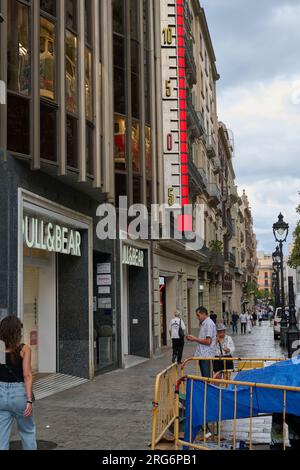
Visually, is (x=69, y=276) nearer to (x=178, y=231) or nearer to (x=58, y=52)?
(x=58, y=52)

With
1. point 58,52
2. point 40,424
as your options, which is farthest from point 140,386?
point 58,52

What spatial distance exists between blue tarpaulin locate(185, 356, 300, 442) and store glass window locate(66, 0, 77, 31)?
988 cm

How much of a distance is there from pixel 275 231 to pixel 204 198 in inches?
835

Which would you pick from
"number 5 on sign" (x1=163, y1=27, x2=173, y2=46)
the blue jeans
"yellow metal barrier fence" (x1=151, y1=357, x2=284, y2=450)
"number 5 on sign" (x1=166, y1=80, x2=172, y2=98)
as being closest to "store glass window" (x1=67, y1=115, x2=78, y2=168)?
"yellow metal barrier fence" (x1=151, y1=357, x2=284, y2=450)

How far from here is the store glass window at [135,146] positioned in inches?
776

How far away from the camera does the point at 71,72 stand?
46.0 feet

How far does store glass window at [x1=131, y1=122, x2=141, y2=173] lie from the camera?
19703 mm

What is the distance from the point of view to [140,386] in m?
14.5

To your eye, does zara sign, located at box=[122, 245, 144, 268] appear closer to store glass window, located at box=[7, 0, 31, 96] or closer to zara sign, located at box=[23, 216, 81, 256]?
zara sign, located at box=[23, 216, 81, 256]

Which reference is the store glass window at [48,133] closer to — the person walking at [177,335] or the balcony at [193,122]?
the person walking at [177,335]

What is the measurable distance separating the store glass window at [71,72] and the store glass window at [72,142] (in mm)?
249

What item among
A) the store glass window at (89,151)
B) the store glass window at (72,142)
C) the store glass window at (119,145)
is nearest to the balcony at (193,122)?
the store glass window at (119,145)

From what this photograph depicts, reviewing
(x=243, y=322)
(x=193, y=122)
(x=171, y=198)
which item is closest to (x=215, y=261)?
(x=243, y=322)

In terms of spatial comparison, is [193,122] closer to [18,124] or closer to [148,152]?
[148,152]
